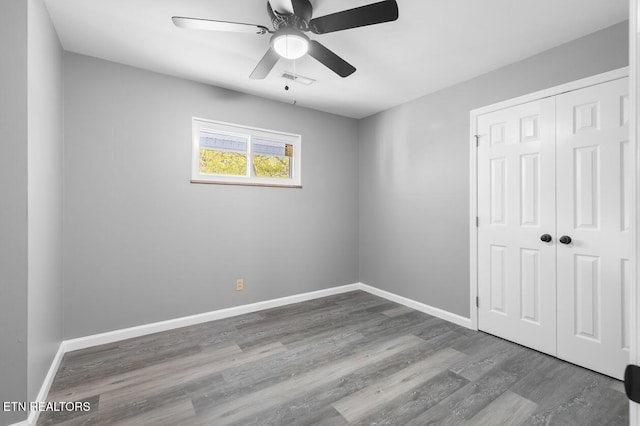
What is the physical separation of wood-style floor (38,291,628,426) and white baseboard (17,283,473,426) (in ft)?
0.27

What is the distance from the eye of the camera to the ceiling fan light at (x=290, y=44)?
1.87 meters

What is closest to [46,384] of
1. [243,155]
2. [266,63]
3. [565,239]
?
[243,155]

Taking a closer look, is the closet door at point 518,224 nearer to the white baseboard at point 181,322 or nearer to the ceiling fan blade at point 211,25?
the white baseboard at point 181,322

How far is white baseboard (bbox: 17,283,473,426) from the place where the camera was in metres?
2.16

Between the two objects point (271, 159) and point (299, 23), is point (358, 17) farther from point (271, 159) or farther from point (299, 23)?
point (271, 159)

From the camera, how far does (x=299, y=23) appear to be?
190 cm

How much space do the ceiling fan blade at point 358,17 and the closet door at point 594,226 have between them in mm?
1767

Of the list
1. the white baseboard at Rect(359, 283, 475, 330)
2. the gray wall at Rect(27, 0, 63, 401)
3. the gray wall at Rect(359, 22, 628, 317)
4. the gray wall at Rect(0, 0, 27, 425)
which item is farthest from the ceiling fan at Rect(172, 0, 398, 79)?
the white baseboard at Rect(359, 283, 475, 330)

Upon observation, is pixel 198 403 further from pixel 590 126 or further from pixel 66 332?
pixel 590 126

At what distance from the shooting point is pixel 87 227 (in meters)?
2.61

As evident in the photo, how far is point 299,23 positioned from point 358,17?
42cm

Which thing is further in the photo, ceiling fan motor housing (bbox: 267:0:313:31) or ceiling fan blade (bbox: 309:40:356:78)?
ceiling fan blade (bbox: 309:40:356:78)

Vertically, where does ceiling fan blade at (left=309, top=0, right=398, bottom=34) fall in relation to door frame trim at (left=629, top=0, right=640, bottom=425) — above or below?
above

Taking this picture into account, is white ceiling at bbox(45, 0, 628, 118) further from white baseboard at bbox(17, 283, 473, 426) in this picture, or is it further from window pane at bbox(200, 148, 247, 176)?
white baseboard at bbox(17, 283, 473, 426)
